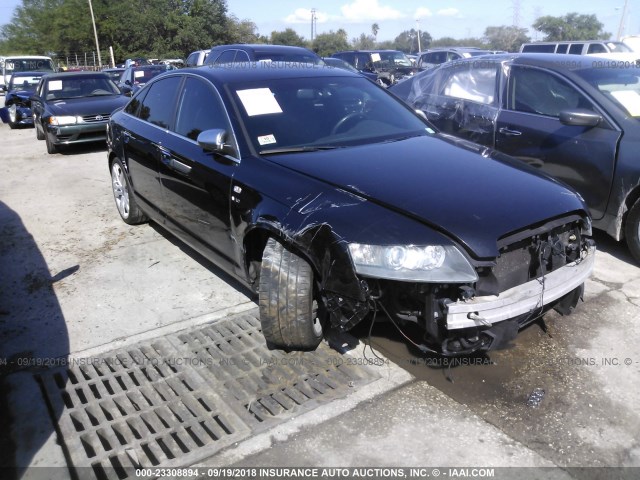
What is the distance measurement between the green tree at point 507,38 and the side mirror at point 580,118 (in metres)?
46.2

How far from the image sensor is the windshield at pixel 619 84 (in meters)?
4.65

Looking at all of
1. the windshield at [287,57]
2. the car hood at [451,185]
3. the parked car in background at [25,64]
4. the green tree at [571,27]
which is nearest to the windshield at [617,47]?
the windshield at [287,57]

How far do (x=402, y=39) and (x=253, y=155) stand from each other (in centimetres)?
11054

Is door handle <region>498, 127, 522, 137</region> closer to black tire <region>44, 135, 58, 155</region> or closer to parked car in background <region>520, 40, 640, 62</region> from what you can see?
black tire <region>44, 135, 58, 155</region>

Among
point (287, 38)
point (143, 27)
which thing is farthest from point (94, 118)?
point (287, 38)

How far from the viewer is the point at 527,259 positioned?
2.89m

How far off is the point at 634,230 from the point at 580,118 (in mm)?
Answer: 1001

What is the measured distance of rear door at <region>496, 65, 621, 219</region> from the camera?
178 inches

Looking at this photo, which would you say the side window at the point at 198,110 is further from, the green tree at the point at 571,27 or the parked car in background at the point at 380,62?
the green tree at the point at 571,27

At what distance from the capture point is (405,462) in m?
2.50

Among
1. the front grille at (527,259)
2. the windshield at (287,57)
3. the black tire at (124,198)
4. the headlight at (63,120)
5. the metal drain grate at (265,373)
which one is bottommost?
the metal drain grate at (265,373)

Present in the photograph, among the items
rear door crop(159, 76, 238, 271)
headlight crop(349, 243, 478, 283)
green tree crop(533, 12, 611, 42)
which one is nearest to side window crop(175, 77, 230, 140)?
rear door crop(159, 76, 238, 271)

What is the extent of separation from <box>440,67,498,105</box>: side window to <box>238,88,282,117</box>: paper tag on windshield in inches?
108

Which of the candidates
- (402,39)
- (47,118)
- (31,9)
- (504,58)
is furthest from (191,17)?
(402,39)
